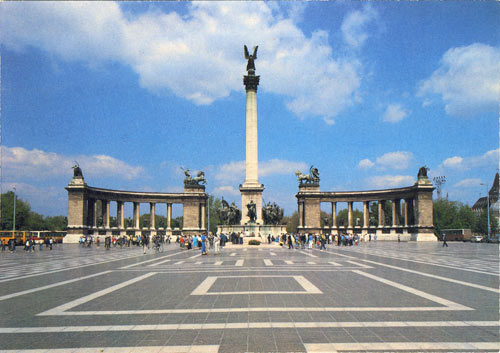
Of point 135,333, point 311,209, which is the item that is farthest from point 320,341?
point 311,209

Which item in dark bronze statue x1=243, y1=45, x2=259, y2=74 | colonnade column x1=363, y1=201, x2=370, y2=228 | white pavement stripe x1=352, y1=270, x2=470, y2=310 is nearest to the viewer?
white pavement stripe x1=352, y1=270, x2=470, y2=310

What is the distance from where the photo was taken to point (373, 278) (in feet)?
56.9

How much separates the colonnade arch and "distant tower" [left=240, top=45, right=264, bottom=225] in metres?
29.3

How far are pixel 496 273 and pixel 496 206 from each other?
382 ft

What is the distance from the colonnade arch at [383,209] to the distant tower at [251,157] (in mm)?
29263

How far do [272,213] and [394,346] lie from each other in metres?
→ 54.5

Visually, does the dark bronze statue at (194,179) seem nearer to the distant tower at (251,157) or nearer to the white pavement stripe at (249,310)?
the distant tower at (251,157)

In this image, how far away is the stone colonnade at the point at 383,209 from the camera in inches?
3172

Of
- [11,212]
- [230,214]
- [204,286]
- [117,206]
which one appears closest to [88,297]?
[204,286]

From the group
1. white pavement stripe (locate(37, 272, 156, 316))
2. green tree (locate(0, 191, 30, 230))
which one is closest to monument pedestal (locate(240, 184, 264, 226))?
white pavement stripe (locate(37, 272, 156, 316))

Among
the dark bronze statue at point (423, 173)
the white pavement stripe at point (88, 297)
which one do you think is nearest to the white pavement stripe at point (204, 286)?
the white pavement stripe at point (88, 297)

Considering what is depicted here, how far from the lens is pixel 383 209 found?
94.6 meters

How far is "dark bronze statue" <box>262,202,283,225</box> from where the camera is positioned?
203 feet

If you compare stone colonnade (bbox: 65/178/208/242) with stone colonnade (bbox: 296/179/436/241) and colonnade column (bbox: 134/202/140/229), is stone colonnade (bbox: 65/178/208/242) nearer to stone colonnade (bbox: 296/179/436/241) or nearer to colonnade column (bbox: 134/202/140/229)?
colonnade column (bbox: 134/202/140/229)
